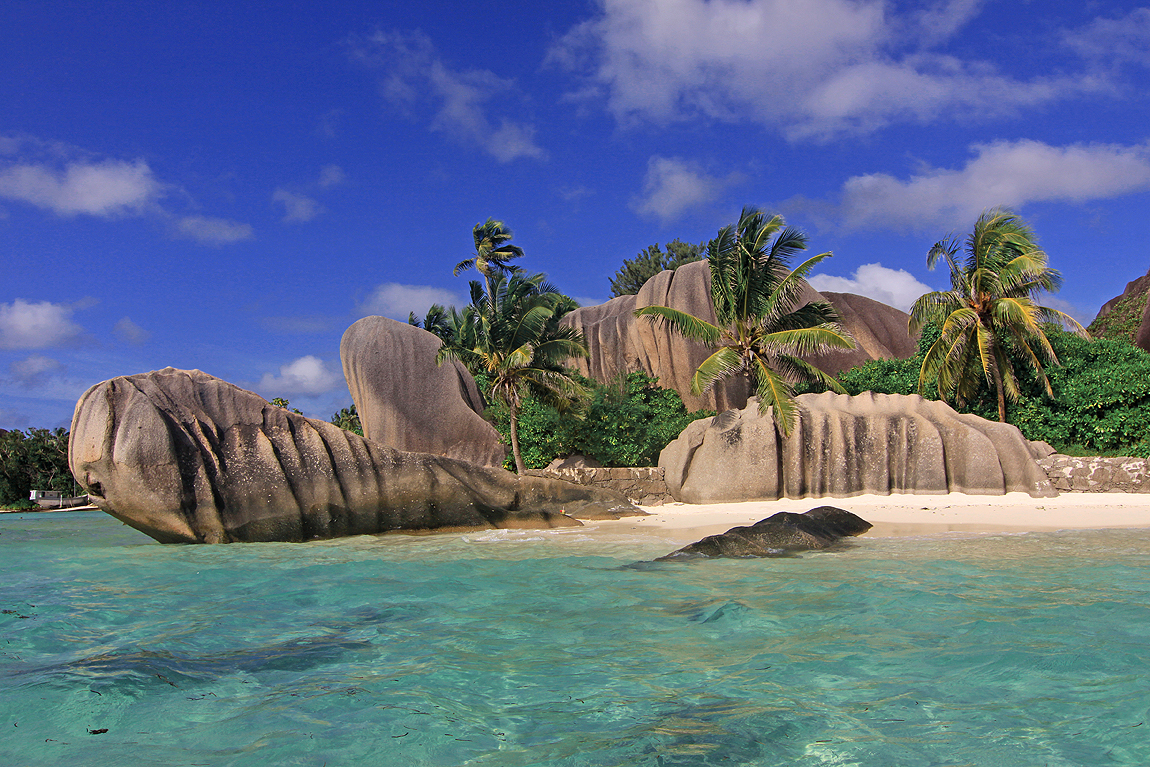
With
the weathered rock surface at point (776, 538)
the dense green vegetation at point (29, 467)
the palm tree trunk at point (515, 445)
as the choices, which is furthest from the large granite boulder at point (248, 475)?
the dense green vegetation at point (29, 467)

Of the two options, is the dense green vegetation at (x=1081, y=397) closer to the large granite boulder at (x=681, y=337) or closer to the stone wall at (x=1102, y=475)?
the stone wall at (x=1102, y=475)

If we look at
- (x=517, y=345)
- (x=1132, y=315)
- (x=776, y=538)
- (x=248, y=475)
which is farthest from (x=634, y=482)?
(x=1132, y=315)

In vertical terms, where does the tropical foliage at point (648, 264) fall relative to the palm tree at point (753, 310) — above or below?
above

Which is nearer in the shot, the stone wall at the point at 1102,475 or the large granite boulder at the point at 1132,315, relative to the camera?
the stone wall at the point at 1102,475

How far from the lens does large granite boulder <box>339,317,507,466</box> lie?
79.9 feet

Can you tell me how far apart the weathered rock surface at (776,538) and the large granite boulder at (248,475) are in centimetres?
483

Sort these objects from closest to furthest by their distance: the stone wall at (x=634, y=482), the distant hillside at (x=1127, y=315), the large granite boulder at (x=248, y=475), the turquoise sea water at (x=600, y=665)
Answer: the turquoise sea water at (x=600, y=665), the large granite boulder at (x=248, y=475), the stone wall at (x=634, y=482), the distant hillside at (x=1127, y=315)

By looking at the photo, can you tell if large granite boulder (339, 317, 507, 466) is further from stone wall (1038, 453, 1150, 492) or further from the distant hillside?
the distant hillside

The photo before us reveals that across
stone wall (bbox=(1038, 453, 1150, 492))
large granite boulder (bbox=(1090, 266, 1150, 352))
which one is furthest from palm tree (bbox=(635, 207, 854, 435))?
large granite boulder (bbox=(1090, 266, 1150, 352))

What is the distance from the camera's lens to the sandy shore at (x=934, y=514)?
1076cm

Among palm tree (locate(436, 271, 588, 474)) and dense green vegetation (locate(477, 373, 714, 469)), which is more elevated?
palm tree (locate(436, 271, 588, 474))

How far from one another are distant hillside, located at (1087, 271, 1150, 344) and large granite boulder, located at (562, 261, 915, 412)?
6.86m

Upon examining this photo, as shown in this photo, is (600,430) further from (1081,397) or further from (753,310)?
(1081,397)

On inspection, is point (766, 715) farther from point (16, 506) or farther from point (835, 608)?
point (16, 506)
